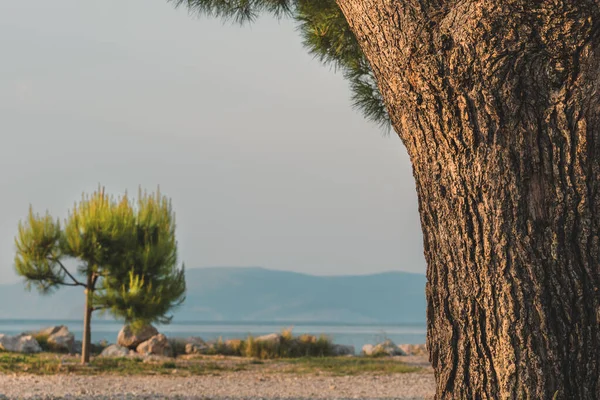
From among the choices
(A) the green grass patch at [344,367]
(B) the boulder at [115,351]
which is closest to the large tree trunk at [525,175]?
(A) the green grass patch at [344,367]

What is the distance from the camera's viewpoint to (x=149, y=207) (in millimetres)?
13211

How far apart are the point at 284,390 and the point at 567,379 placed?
558 cm

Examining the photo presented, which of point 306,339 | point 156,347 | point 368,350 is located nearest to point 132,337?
point 156,347

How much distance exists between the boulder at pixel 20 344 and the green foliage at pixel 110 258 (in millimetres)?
2480

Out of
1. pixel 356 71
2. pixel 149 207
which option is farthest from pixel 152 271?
pixel 356 71

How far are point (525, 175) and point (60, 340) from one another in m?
14.8

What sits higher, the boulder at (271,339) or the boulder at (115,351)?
the boulder at (271,339)

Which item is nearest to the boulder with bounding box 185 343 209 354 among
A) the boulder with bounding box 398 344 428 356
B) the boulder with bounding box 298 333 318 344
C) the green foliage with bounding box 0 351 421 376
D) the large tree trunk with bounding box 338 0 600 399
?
the boulder with bounding box 298 333 318 344

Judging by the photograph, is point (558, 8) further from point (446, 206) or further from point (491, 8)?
point (446, 206)

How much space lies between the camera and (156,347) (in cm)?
1484

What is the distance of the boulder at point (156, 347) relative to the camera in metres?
14.8

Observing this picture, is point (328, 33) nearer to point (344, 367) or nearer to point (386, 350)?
point (344, 367)

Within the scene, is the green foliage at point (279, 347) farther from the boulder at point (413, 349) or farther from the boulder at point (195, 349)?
the boulder at point (413, 349)

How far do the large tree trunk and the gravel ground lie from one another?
4.57 metres
